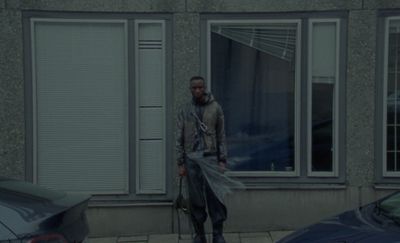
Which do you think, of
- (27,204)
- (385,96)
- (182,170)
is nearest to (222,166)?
(182,170)

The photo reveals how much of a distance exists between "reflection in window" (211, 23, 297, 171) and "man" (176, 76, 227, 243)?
36.0 inches

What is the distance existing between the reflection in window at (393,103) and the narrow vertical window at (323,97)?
644 millimetres

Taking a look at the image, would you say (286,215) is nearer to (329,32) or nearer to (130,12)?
(329,32)

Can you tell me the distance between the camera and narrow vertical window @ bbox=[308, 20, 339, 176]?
7.21 metres

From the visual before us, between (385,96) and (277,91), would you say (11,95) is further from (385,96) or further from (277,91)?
(385,96)

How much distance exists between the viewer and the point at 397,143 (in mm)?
7254

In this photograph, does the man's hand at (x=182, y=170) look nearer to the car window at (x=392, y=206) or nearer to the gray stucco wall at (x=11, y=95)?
the gray stucco wall at (x=11, y=95)

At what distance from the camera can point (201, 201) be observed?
6.44 metres

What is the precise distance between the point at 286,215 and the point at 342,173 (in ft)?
2.82

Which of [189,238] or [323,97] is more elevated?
[323,97]

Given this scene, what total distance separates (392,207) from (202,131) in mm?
2520

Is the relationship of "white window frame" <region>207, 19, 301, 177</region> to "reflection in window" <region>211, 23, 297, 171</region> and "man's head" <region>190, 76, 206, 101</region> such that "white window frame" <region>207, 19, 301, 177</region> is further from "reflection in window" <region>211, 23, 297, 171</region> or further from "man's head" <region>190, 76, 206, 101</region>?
"man's head" <region>190, 76, 206, 101</region>

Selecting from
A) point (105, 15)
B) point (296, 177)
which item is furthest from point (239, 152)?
point (105, 15)

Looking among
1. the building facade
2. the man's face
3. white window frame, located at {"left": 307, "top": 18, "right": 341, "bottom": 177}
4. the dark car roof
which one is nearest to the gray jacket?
the man's face
